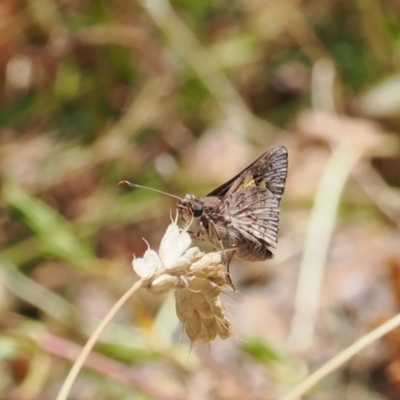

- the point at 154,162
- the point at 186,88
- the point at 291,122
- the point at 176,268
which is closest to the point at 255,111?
the point at 291,122

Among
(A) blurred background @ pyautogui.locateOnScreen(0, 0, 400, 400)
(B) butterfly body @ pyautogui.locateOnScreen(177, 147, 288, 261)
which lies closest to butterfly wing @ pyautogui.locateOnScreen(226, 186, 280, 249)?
(B) butterfly body @ pyautogui.locateOnScreen(177, 147, 288, 261)

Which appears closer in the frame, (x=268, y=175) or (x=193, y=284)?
(x=193, y=284)

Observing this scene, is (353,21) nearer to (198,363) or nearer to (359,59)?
(359,59)

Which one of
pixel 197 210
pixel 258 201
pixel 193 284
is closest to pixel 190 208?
pixel 197 210

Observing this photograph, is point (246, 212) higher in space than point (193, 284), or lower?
higher

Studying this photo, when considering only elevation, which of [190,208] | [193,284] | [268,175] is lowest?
[193,284]

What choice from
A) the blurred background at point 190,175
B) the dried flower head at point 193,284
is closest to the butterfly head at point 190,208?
the dried flower head at point 193,284

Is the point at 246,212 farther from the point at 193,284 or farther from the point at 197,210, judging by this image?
the point at 193,284

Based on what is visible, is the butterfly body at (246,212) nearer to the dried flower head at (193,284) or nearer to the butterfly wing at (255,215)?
the butterfly wing at (255,215)
